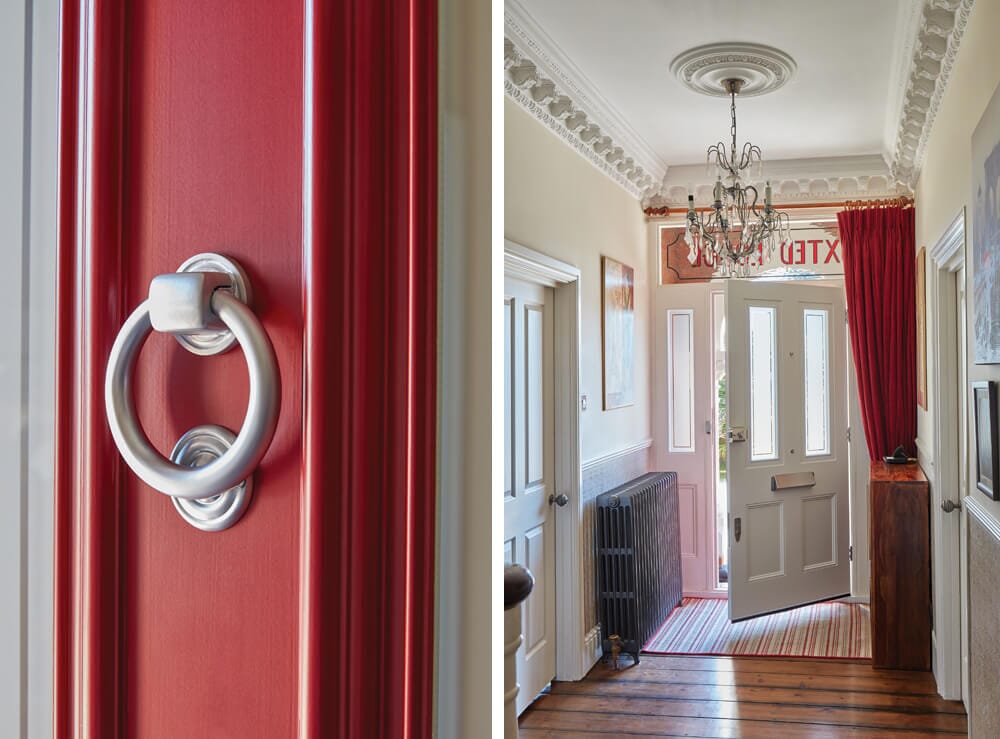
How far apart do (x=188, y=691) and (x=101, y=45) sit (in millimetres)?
317

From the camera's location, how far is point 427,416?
42cm

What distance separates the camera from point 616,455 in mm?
5289

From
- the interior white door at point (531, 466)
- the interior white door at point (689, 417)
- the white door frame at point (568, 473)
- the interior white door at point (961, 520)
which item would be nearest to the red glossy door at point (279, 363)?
the interior white door at point (531, 466)

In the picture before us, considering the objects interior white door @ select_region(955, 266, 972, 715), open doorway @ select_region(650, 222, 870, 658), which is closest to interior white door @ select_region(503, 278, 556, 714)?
open doorway @ select_region(650, 222, 870, 658)

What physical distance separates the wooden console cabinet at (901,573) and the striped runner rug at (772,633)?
283 millimetres

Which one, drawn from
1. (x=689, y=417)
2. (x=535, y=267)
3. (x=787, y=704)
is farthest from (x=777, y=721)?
(x=689, y=417)

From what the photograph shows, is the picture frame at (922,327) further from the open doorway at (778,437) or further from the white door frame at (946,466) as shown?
the open doorway at (778,437)

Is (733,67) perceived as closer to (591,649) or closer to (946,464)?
(946,464)

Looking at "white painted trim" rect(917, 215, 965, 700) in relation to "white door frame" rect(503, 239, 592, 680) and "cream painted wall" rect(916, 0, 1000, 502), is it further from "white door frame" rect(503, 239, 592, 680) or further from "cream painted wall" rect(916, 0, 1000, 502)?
"white door frame" rect(503, 239, 592, 680)

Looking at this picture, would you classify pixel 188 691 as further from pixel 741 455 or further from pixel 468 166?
pixel 741 455

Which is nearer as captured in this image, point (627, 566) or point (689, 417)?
point (627, 566)

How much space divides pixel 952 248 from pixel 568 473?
6.60ft

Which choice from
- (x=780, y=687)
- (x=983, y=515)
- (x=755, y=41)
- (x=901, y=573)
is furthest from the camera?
(x=901, y=573)

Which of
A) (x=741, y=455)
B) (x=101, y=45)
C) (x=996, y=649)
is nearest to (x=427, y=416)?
(x=101, y=45)
